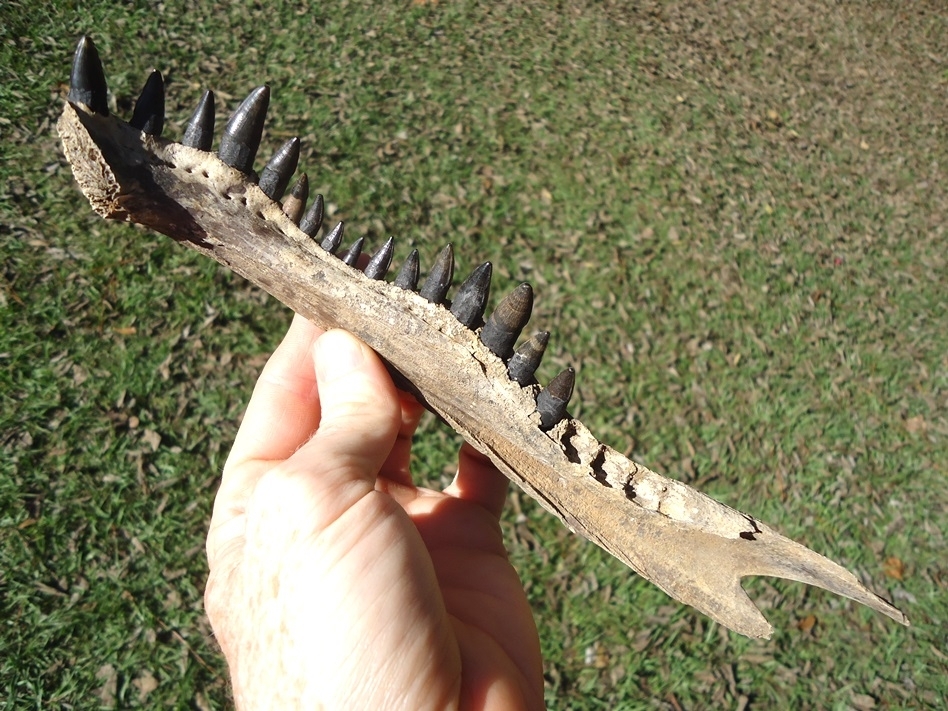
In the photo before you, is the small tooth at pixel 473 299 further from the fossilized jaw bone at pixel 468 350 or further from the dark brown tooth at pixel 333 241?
the dark brown tooth at pixel 333 241

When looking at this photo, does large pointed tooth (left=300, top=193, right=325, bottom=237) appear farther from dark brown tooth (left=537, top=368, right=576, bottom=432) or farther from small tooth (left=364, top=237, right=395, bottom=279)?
dark brown tooth (left=537, top=368, right=576, bottom=432)

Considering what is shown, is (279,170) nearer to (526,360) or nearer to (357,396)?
(357,396)

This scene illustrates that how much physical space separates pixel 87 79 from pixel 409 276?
44.5 inches

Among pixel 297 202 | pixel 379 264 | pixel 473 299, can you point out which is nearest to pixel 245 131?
pixel 297 202

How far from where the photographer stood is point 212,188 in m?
2.11

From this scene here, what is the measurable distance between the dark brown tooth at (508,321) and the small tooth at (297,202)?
76 cm

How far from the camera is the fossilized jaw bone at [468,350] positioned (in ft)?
6.78

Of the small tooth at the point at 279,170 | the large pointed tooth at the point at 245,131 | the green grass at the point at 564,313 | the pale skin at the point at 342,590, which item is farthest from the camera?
the green grass at the point at 564,313

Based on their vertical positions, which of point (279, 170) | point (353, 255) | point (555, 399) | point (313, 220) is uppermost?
point (279, 170)

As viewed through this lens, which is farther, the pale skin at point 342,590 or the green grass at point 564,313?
the green grass at point 564,313

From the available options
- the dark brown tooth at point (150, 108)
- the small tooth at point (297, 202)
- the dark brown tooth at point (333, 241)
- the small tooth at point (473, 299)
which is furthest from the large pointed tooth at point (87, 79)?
the small tooth at point (473, 299)

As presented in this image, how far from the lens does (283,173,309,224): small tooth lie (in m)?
2.22

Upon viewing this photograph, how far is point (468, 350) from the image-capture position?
85.2 inches

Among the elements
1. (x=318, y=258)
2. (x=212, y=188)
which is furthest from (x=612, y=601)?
(x=212, y=188)
